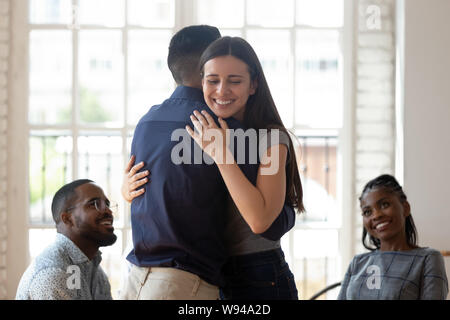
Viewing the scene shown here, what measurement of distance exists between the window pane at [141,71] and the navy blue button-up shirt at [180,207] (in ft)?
5.93

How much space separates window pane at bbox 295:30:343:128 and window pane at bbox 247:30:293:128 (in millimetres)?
60


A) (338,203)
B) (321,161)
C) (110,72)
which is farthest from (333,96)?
(110,72)

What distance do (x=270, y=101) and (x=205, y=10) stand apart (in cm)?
186

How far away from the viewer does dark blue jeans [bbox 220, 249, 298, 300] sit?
1463 millimetres

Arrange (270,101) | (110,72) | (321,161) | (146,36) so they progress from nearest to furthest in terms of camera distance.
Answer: (270,101) < (146,36) < (321,161) < (110,72)

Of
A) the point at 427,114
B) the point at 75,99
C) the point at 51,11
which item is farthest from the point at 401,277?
the point at 51,11

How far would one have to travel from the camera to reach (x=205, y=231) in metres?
1.41

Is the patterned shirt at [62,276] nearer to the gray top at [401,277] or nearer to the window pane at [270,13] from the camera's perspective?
the gray top at [401,277]

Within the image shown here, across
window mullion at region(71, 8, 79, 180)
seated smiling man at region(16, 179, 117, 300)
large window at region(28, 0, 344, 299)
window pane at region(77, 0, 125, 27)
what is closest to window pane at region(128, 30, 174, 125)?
large window at region(28, 0, 344, 299)

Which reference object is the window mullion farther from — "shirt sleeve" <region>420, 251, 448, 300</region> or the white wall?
"shirt sleeve" <region>420, 251, 448, 300</region>

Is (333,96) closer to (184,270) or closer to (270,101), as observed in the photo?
(270,101)

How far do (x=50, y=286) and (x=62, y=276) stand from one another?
42 mm

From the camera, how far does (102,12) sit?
334 cm
